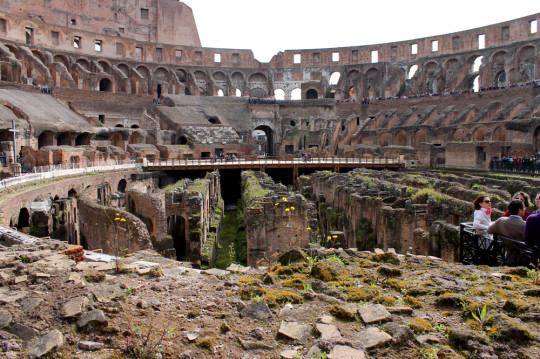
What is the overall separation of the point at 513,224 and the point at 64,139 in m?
33.4

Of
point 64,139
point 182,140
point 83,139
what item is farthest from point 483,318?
point 182,140

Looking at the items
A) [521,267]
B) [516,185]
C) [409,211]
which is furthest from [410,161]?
[521,267]

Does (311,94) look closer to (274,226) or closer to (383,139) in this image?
(383,139)

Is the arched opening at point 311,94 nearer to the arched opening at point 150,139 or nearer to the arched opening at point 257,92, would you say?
the arched opening at point 257,92

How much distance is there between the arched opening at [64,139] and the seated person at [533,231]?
33.5 meters

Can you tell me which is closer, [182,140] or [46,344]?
[46,344]

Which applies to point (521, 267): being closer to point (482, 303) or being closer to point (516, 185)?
point (482, 303)

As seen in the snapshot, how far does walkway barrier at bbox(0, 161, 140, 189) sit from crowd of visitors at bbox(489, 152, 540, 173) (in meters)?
24.4

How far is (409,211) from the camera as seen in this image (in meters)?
12.1

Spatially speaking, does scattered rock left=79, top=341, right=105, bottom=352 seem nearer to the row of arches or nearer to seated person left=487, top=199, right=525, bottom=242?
seated person left=487, top=199, right=525, bottom=242

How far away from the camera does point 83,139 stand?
3584 centimetres

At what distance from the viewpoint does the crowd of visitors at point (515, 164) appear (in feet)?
79.7

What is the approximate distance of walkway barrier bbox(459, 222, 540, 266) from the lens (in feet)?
19.4

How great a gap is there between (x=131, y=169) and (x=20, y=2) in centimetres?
3878
